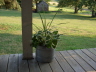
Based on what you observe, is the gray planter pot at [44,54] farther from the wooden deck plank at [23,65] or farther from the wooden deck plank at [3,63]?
the wooden deck plank at [3,63]

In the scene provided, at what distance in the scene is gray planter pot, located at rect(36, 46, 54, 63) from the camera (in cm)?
223

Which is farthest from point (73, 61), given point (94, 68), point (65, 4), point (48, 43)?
point (65, 4)

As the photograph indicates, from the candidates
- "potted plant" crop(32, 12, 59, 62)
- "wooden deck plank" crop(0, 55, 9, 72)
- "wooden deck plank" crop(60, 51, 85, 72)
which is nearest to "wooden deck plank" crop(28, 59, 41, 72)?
"potted plant" crop(32, 12, 59, 62)

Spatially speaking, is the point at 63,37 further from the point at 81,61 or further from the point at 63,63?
the point at 63,63

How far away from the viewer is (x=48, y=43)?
2.16m

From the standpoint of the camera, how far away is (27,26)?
2.29m

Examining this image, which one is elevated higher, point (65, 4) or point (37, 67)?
point (65, 4)

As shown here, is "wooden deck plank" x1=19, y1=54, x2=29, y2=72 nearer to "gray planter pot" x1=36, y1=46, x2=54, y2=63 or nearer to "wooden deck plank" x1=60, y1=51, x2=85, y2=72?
"gray planter pot" x1=36, y1=46, x2=54, y2=63

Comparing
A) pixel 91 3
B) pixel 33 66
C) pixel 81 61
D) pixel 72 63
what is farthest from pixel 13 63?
pixel 91 3

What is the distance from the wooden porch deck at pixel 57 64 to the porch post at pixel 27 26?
17cm

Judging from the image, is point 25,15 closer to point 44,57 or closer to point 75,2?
point 44,57

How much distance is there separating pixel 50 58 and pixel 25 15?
2.61ft

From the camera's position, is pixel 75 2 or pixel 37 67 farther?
pixel 75 2

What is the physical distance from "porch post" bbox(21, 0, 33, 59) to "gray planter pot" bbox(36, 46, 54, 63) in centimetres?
20
